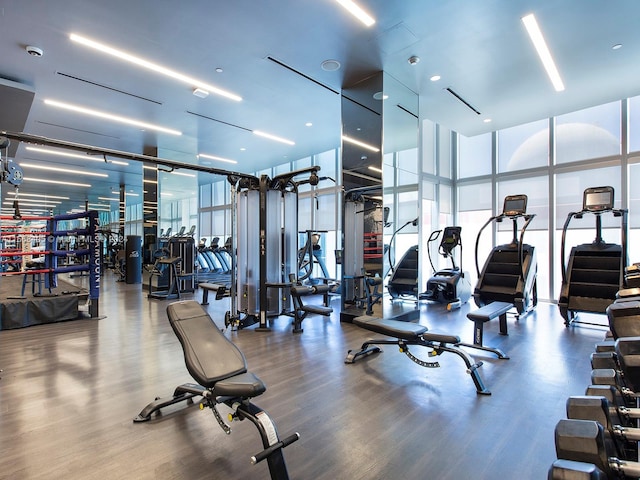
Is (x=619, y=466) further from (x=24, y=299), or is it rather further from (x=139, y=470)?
(x=24, y=299)

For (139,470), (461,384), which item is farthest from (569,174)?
(139,470)

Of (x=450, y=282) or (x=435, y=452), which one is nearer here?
(x=435, y=452)

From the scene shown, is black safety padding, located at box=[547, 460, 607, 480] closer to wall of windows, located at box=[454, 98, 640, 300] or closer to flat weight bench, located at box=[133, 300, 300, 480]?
flat weight bench, located at box=[133, 300, 300, 480]

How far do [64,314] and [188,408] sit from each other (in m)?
4.24

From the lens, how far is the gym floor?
1.80 meters

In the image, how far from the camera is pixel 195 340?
217cm

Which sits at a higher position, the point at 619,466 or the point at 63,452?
the point at 619,466

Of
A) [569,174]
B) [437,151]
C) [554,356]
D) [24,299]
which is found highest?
[437,151]

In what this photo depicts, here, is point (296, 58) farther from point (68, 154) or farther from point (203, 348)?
point (68, 154)

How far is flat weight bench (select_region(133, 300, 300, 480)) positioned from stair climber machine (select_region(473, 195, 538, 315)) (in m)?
4.56

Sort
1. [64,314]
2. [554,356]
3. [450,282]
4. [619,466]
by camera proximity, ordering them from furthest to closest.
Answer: [450,282] < [64,314] < [554,356] < [619,466]

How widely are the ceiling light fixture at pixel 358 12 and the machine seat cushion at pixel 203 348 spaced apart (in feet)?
11.6

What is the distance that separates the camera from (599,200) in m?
5.15

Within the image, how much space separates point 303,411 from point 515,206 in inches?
206
